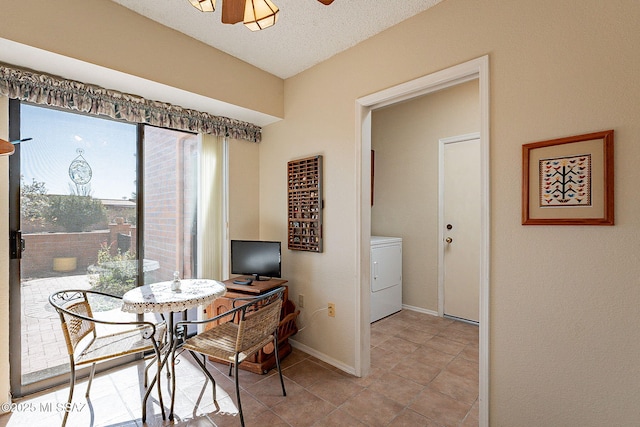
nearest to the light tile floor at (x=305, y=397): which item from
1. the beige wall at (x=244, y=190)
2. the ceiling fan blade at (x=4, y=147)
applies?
the beige wall at (x=244, y=190)

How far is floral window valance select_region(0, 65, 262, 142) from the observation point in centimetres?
190

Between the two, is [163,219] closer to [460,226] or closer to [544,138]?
[544,138]

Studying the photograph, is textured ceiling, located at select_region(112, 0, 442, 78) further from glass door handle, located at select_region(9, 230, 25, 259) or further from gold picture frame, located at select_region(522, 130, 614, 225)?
glass door handle, located at select_region(9, 230, 25, 259)

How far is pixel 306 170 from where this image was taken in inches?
108

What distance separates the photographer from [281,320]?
103 inches

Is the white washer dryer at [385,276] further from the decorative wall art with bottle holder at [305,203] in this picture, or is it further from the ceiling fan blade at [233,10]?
the ceiling fan blade at [233,10]

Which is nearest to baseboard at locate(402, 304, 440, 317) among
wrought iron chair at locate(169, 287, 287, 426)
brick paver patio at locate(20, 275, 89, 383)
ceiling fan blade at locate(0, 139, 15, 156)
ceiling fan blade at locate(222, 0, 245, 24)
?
wrought iron chair at locate(169, 287, 287, 426)

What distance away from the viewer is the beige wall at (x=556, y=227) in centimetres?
132

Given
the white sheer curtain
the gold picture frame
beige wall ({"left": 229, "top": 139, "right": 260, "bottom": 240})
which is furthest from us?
beige wall ({"left": 229, "top": 139, "right": 260, "bottom": 240})

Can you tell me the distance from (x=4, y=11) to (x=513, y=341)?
329 cm

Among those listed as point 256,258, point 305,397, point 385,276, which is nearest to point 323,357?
point 305,397

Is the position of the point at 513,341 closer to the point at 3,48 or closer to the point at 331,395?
the point at 331,395

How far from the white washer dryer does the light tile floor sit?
0.79 m

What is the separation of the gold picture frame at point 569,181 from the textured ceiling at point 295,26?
1.22 metres
